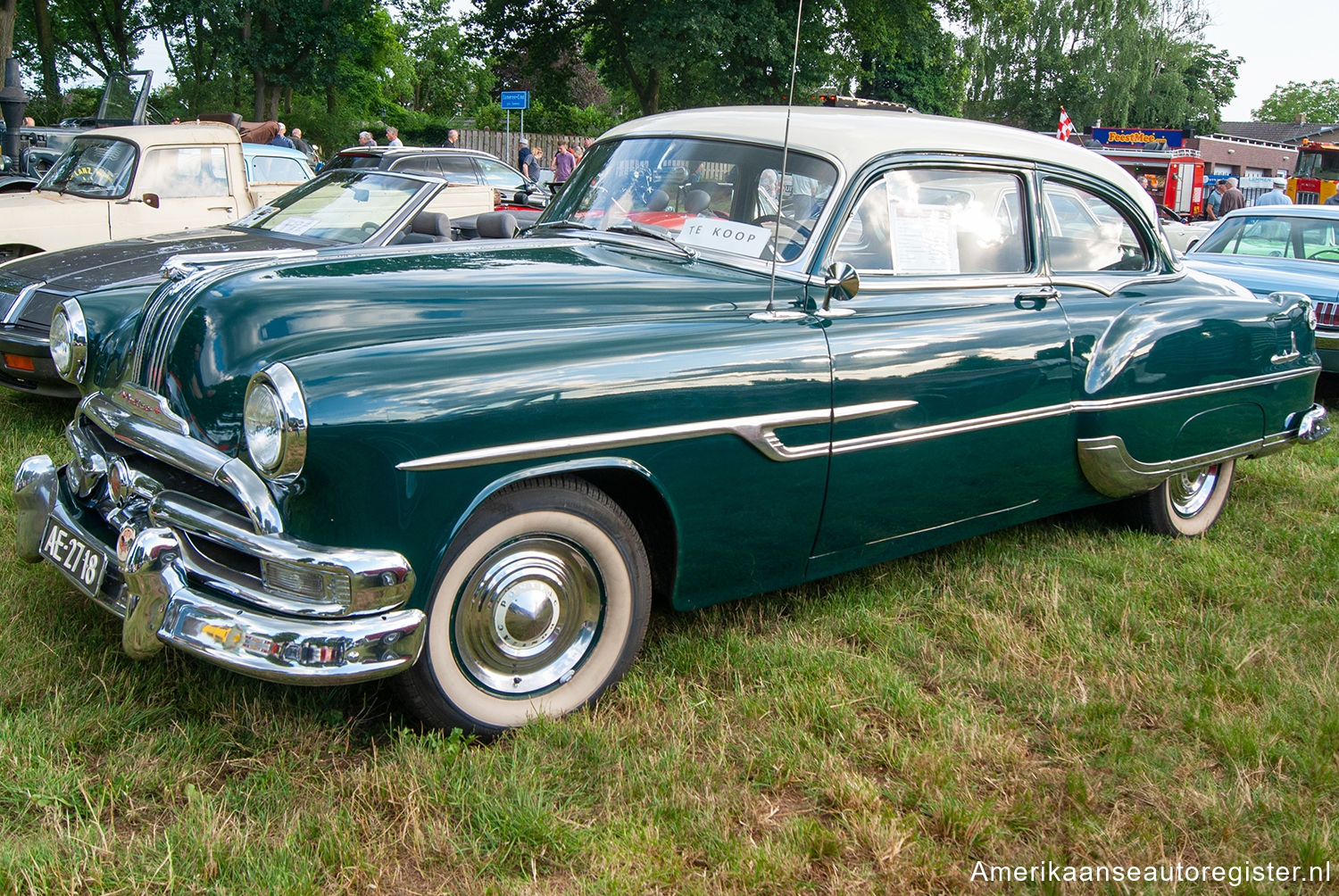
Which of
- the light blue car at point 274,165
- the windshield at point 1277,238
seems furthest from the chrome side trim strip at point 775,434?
the light blue car at point 274,165

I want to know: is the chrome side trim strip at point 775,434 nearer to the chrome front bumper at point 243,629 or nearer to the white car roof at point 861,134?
the chrome front bumper at point 243,629

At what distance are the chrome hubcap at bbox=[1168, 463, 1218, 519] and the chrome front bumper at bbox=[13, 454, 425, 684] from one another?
3.41 metres

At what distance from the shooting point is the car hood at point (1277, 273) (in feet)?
22.9

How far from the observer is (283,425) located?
2242 millimetres

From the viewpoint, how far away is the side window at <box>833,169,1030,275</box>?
3.40 m

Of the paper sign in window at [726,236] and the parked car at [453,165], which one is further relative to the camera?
the parked car at [453,165]

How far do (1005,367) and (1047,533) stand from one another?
124cm

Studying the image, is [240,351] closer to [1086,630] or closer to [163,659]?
[163,659]

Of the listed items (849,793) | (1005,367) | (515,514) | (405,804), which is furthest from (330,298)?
(1005,367)

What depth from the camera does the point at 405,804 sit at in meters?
2.35

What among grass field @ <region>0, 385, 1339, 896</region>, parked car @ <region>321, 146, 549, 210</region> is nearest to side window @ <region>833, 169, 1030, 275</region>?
grass field @ <region>0, 385, 1339, 896</region>

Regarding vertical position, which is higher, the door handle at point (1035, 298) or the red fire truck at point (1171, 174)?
the red fire truck at point (1171, 174)

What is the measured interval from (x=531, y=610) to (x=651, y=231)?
151cm

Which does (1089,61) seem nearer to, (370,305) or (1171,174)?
(1171,174)
